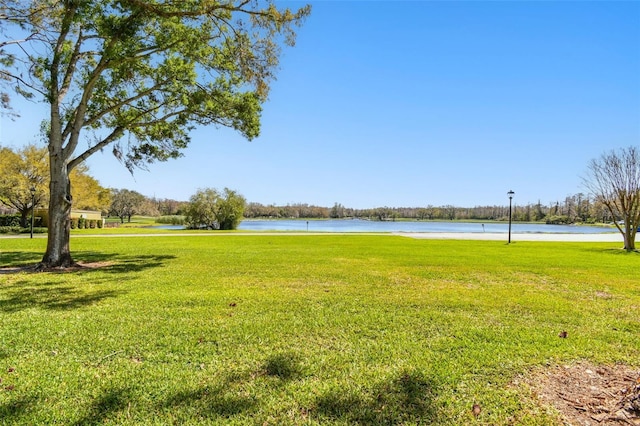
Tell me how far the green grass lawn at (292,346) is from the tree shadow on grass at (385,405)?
16mm

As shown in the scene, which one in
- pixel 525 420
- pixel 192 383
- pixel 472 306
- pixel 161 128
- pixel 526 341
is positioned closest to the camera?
pixel 525 420

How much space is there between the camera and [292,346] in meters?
4.01

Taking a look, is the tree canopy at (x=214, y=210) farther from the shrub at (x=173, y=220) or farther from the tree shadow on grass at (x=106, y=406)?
the tree shadow on grass at (x=106, y=406)

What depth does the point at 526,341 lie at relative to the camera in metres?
4.28

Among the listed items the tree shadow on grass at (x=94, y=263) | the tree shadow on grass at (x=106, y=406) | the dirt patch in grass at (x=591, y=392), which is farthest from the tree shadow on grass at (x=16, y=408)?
the tree shadow on grass at (x=94, y=263)

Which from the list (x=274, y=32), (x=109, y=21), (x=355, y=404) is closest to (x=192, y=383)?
(x=355, y=404)

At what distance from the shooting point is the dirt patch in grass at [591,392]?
259 centimetres

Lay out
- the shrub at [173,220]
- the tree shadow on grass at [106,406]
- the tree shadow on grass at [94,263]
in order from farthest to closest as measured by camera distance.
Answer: the shrub at [173,220] → the tree shadow on grass at [94,263] → the tree shadow on grass at [106,406]

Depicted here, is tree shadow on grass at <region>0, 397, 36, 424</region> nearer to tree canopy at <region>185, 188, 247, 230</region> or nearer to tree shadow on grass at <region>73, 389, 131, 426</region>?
tree shadow on grass at <region>73, 389, 131, 426</region>

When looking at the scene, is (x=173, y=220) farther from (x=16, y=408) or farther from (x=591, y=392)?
(x=591, y=392)

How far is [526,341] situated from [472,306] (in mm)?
1746

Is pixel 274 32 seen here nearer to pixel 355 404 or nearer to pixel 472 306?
pixel 472 306

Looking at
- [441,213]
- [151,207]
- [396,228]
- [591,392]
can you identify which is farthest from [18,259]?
[441,213]

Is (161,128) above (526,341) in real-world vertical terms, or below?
above
